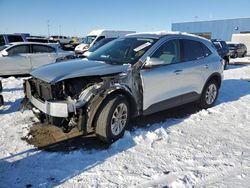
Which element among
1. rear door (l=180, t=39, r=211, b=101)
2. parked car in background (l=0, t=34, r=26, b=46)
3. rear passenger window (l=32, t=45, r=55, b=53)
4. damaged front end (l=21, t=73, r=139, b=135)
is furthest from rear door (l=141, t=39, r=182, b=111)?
parked car in background (l=0, t=34, r=26, b=46)

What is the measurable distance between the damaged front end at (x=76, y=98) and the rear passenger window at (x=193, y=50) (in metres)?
1.98

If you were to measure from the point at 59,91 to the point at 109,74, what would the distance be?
859 mm

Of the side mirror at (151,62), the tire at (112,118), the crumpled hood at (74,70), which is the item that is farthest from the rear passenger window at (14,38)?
the tire at (112,118)

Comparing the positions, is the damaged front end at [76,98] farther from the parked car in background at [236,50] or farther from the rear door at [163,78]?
the parked car in background at [236,50]

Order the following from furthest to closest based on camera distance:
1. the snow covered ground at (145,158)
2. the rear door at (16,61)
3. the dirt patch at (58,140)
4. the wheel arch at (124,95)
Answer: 1. the rear door at (16,61)
2. the dirt patch at (58,140)
3. the wheel arch at (124,95)
4. the snow covered ground at (145,158)

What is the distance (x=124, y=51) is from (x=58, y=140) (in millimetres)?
2122

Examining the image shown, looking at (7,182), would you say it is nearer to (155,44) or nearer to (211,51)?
(155,44)

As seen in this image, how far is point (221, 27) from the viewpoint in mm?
57344

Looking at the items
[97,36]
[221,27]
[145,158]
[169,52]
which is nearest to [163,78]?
[169,52]

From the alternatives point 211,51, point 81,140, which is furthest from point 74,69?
point 211,51

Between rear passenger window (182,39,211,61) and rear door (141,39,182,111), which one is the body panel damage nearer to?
rear door (141,39,182,111)

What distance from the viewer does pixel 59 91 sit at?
4.33 m

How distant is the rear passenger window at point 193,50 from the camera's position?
236 inches

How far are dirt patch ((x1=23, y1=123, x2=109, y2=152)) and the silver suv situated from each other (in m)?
0.20
